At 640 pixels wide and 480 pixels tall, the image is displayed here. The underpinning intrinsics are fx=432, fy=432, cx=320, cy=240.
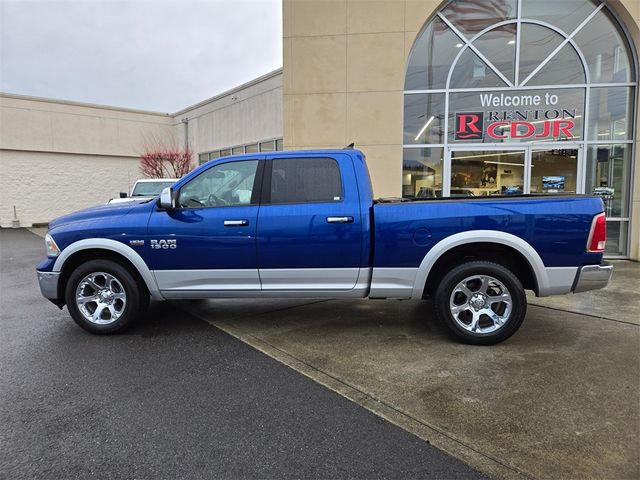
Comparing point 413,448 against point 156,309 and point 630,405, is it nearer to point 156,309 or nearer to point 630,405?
point 630,405

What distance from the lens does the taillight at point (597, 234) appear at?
412 centimetres

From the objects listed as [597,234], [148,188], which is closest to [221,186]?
[597,234]

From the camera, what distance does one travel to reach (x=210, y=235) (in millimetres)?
4543

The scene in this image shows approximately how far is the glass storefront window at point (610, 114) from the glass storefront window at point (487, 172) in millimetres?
1662

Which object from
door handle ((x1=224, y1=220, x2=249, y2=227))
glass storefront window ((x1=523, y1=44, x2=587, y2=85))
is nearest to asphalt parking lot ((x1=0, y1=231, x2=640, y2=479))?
door handle ((x1=224, y1=220, x2=249, y2=227))

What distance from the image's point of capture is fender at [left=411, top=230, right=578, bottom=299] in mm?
4223

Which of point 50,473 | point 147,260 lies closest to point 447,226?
point 147,260

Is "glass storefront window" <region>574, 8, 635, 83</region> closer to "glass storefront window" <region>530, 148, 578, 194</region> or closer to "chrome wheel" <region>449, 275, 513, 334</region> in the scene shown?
"glass storefront window" <region>530, 148, 578, 194</region>

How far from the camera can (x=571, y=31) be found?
933 centimetres

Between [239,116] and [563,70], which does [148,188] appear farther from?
[563,70]

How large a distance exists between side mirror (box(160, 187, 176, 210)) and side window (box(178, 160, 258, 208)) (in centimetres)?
13

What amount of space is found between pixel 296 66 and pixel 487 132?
4.55 meters

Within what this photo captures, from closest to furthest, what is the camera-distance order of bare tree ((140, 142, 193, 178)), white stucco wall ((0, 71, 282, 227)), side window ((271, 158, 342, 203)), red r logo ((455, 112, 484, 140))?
side window ((271, 158, 342, 203))
red r logo ((455, 112, 484, 140))
white stucco wall ((0, 71, 282, 227))
bare tree ((140, 142, 193, 178))

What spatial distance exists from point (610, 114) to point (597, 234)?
6.87m
